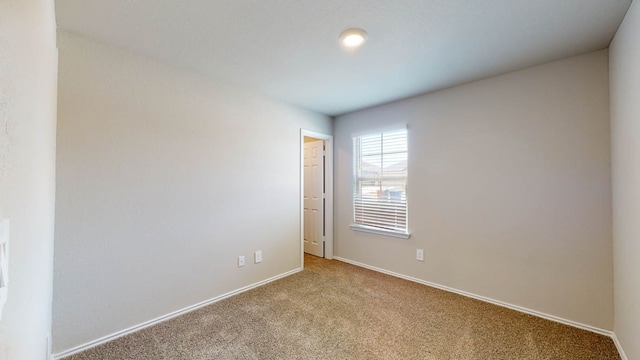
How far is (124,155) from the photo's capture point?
2.12 meters

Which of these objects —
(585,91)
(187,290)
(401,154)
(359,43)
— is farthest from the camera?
(401,154)

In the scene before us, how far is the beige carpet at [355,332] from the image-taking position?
6.13 feet

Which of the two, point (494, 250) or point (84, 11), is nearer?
point (84, 11)

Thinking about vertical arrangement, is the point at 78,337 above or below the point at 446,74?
below

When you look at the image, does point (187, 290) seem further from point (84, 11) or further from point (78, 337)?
point (84, 11)

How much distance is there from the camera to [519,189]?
2.49m

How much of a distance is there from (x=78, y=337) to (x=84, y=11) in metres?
2.28

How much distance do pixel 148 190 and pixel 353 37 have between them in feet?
6.98

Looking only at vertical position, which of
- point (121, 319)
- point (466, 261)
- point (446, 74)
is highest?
point (446, 74)

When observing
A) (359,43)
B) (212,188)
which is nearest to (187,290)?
(212,188)

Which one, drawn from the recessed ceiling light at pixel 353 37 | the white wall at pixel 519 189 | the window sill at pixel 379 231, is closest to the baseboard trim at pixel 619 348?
the white wall at pixel 519 189

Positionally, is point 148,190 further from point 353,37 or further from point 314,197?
point 314,197

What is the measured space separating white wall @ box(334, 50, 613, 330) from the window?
14 cm

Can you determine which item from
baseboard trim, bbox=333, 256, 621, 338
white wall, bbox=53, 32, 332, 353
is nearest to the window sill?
baseboard trim, bbox=333, 256, 621, 338
